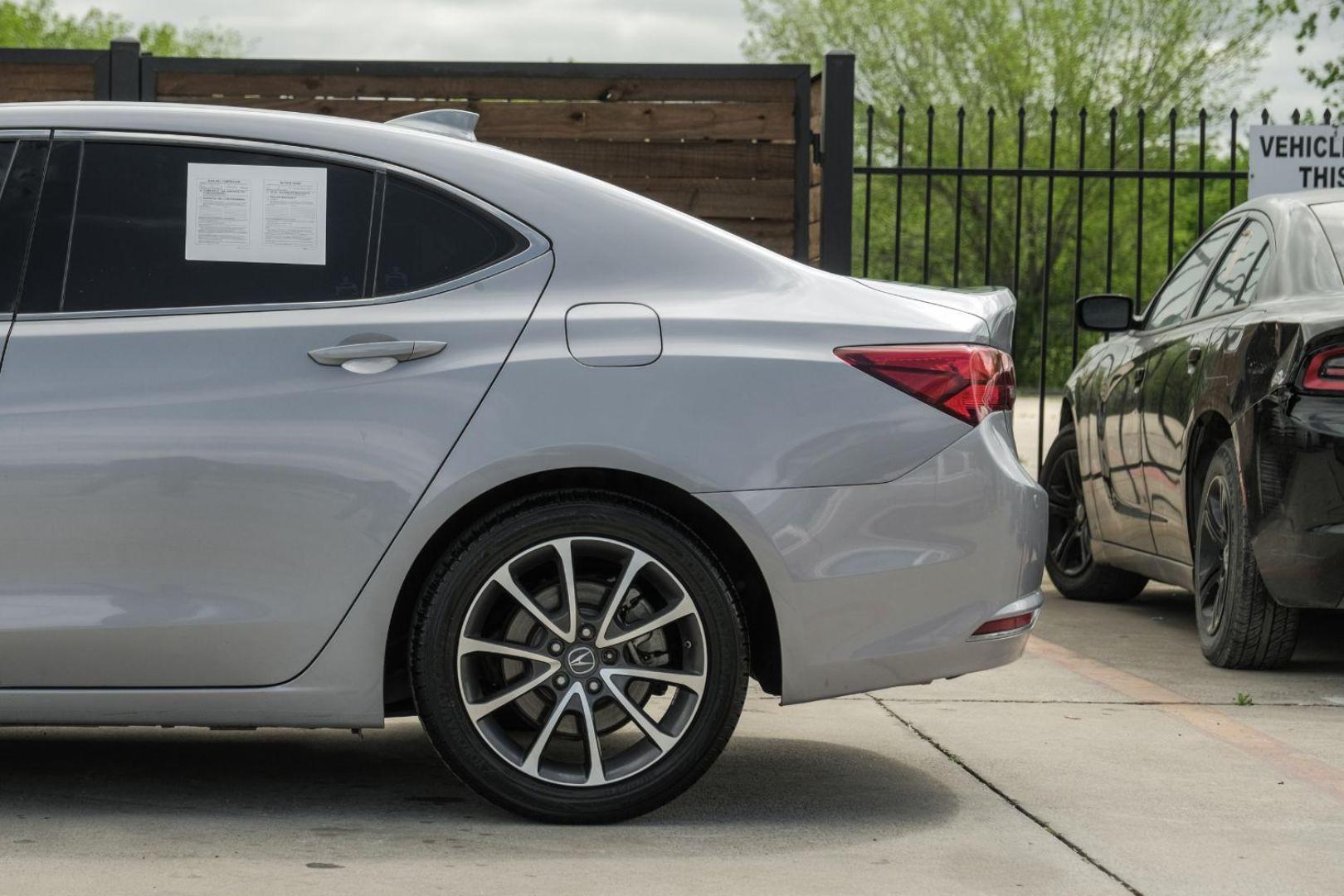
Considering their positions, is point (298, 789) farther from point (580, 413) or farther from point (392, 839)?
point (580, 413)

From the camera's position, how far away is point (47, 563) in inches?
159

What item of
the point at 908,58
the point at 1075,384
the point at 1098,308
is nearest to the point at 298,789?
the point at 1098,308

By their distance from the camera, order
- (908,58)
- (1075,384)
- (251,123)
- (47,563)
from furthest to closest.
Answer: (908,58)
(1075,384)
(251,123)
(47,563)

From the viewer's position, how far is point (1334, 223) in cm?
654

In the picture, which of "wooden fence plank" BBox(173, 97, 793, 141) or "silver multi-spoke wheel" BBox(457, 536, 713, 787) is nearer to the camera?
"silver multi-spoke wheel" BBox(457, 536, 713, 787)

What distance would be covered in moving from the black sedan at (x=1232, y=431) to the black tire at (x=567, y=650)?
255 cm

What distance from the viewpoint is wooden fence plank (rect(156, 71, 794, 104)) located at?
29.9 ft

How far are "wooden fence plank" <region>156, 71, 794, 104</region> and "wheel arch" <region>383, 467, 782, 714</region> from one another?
5.26 metres

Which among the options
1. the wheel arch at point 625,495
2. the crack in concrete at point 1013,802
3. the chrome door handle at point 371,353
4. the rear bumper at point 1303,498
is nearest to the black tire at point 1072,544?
the rear bumper at point 1303,498

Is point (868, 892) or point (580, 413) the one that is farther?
point (580, 413)

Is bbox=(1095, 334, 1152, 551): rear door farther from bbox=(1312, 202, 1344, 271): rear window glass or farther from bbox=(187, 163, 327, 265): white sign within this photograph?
bbox=(187, 163, 327, 265): white sign

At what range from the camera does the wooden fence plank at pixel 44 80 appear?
29.8 feet

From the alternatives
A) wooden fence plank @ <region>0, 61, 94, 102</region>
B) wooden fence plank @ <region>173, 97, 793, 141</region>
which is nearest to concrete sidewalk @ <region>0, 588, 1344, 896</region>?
wooden fence plank @ <region>173, 97, 793, 141</region>

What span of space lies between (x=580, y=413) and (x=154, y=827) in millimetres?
1343
